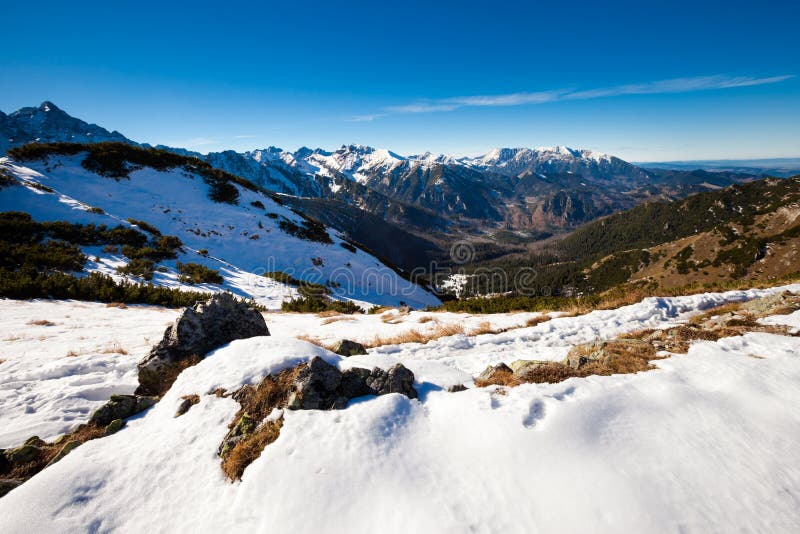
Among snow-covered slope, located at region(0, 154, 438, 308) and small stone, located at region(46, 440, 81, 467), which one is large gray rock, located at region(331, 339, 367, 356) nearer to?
small stone, located at region(46, 440, 81, 467)

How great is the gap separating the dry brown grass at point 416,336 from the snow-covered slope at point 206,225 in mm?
10399

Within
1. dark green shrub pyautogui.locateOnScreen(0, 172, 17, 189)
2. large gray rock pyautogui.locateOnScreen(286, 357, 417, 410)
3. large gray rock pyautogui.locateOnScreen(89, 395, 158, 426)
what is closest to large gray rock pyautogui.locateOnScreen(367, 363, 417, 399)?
large gray rock pyautogui.locateOnScreen(286, 357, 417, 410)

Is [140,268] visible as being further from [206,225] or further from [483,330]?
[483,330]

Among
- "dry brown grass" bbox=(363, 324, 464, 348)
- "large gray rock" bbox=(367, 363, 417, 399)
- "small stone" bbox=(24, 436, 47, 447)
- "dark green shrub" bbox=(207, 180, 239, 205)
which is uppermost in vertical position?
"dark green shrub" bbox=(207, 180, 239, 205)

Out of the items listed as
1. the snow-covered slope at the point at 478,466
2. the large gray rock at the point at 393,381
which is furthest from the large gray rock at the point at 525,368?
the large gray rock at the point at 393,381

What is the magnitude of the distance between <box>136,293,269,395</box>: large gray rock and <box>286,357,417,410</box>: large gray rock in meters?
3.84

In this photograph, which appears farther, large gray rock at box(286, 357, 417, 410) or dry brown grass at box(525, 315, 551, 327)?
dry brown grass at box(525, 315, 551, 327)

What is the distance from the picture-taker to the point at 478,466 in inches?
168

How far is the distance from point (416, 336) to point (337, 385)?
19.0 ft

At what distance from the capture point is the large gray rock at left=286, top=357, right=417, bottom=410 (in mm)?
5727

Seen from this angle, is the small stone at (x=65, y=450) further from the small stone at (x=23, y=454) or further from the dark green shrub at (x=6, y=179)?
the dark green shrub at (x=6, y=179)

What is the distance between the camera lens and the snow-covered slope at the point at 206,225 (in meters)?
22.2

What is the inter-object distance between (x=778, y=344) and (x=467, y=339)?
740 cm

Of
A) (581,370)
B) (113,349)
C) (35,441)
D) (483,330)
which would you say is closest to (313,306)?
(113,349)
